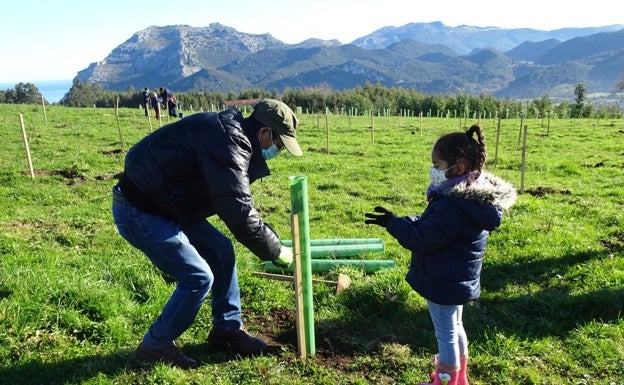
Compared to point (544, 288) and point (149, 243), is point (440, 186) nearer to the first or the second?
point (149, 243)

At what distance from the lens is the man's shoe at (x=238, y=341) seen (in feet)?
13.8

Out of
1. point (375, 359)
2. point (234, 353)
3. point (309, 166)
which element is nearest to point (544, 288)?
point (375, 359)

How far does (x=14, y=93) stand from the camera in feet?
309

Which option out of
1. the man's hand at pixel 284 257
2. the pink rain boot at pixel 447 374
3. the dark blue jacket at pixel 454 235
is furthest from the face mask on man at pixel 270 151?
the pink rain boot at pixel 447 374

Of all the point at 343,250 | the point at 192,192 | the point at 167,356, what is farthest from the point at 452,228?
the point at 343,250

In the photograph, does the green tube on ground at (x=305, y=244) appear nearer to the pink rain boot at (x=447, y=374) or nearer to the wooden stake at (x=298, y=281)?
the wooden stake at (x=298, y=281)

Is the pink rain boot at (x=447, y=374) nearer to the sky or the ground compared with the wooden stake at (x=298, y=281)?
nearer to the ground

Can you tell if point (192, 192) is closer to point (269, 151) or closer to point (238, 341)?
point (269, 151)

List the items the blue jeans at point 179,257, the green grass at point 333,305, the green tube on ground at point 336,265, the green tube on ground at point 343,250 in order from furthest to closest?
the green tube on ground at point 343,250
the green tube on ground at point 336,265
the green grass at point 333,305
the blue jeans at point 179,257

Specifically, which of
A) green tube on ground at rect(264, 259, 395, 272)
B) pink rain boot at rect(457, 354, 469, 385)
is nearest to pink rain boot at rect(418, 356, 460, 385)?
pink rain boot at rect(457, 354, 469, 385)

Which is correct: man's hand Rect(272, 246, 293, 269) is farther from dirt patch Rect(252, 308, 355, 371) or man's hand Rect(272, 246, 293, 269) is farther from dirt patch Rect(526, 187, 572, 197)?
dirt patch Rect(526, 187, 572, 197)

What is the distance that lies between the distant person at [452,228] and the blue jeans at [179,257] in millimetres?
1368

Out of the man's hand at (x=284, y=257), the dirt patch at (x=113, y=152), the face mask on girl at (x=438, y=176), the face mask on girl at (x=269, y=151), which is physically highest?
the face mask on girl at (x=269, y=151)

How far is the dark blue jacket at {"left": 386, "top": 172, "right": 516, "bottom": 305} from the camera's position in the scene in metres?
3.13
